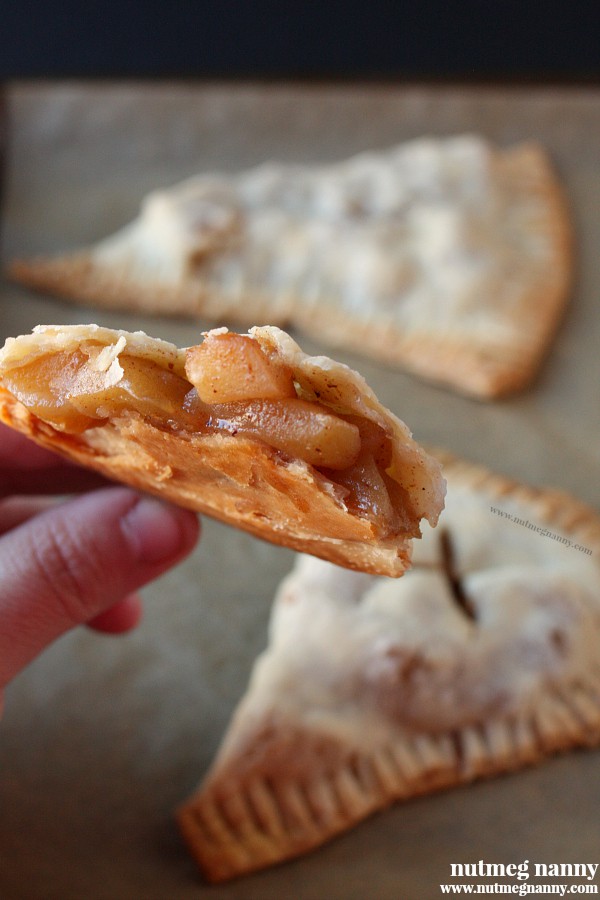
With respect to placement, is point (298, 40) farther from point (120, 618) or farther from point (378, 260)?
point (120, 618)

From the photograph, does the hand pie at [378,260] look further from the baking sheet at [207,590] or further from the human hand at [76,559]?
the human hand at [76,559]

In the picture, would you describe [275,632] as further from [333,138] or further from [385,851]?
[333,138]

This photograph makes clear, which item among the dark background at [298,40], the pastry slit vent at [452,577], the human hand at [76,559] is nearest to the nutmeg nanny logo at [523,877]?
the pastry slit vent at [452,577]

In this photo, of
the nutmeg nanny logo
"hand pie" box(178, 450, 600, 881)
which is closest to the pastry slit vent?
"hand pie" box(178, 450, 600, 881)

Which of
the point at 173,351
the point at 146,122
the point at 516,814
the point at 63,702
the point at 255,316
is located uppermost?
the point at 173,351

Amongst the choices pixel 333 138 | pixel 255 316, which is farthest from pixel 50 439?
pixel 333 138

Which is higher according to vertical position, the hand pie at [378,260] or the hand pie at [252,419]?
the hand pie at [252,419]

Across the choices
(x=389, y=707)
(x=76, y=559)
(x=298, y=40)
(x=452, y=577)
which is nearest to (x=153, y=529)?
(x=76, y=559)
